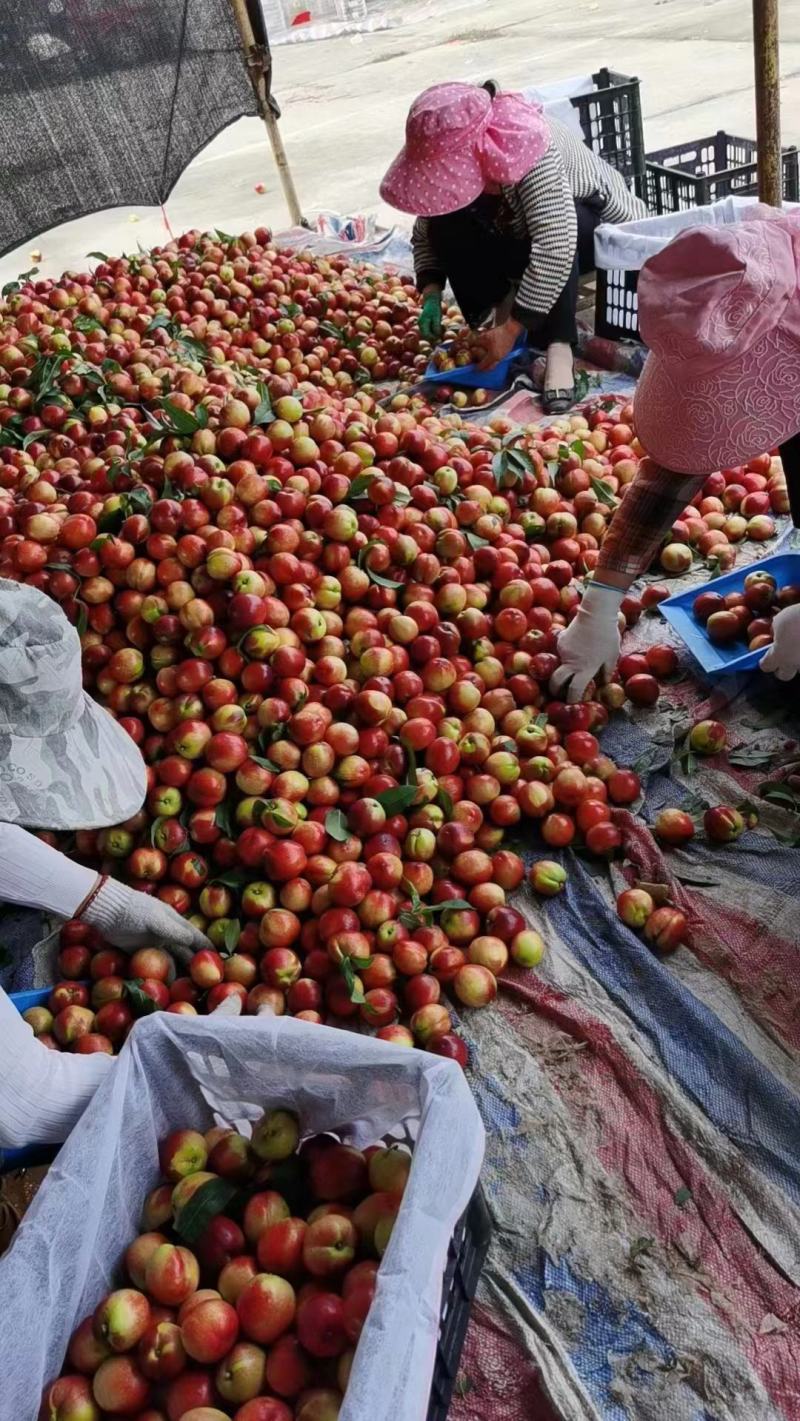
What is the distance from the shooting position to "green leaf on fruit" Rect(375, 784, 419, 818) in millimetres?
2260

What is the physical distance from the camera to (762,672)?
270 centimetres

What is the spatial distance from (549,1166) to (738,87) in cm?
1033

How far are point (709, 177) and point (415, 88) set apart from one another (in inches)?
395

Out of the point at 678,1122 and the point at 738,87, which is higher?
the point at 678,1122

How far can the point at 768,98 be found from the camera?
314 cm

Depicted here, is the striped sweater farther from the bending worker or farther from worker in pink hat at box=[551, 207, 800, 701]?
the bending worker

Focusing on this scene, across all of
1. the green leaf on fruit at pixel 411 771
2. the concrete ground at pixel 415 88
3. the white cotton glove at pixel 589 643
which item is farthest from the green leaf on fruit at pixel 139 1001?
the concrete ground at pixel 415 88

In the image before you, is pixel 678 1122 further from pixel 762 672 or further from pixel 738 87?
pixel 738 87

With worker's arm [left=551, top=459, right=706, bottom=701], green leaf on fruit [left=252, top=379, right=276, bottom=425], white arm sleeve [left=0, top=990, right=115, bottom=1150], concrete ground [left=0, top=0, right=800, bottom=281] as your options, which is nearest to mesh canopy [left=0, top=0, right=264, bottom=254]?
concrete ground [left=0, top=0, right=800, bottom=281]

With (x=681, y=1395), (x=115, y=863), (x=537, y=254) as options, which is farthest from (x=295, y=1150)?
(x=537, y=254)

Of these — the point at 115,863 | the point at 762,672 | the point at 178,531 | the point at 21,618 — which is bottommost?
the point at 762,672

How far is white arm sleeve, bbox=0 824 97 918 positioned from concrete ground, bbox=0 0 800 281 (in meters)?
7.20

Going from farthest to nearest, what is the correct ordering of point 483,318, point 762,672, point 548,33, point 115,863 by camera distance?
1. point 548,33
2. point 483,318
3. point 762,672
4. point 115,863

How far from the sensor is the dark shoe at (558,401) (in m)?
4.11
